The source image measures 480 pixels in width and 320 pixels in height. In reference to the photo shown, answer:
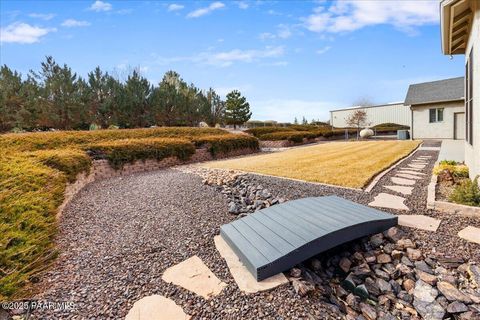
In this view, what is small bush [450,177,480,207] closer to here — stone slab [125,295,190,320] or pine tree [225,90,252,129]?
stone slab [125,295,190,320]

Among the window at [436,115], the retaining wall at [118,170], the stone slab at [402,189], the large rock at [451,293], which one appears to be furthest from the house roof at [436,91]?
the large rock at [451,293]

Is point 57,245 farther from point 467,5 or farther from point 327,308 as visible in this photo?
point 467,5

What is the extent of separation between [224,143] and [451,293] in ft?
35.8

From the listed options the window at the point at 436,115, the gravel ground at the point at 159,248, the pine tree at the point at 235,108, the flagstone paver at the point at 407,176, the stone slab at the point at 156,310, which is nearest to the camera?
the stone slab at the point at 156,310

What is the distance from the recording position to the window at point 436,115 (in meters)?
17.9

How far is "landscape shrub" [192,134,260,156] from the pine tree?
57.2ft

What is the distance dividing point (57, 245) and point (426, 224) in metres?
5.02

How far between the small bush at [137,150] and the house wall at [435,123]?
17.0 meters

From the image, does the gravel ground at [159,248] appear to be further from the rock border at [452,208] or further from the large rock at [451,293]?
the large rock at [451,293]

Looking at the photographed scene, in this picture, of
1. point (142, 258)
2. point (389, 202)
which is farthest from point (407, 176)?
point (142, 258)

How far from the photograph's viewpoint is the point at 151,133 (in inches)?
541

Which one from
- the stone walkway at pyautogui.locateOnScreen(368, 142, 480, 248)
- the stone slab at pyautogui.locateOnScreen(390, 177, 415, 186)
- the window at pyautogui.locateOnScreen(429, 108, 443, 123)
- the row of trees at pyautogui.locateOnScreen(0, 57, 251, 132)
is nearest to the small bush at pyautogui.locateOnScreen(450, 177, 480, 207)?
the stone walkway at pyautogui.locateOnScreen(368, 142, 480, 248)

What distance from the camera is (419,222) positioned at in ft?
12.2

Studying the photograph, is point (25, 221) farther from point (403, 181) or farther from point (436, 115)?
point (436, 115)
